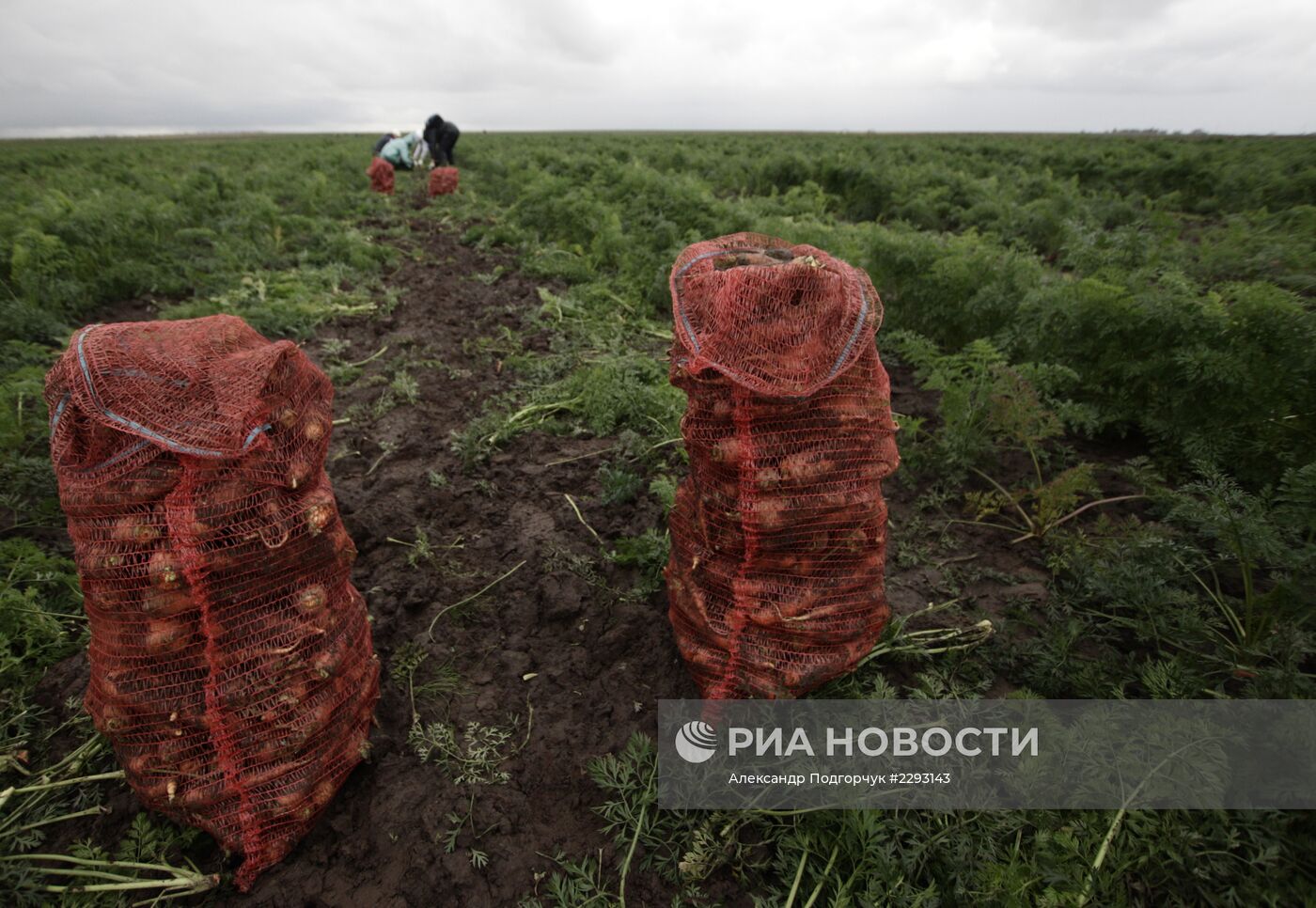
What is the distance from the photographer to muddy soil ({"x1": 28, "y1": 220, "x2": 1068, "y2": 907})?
2.22 m

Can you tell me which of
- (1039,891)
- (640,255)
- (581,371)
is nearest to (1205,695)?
(1039,891)

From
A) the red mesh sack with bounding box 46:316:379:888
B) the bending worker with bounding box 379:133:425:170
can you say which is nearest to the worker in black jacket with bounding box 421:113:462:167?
the bending worker with bounding box 379:133:425:170

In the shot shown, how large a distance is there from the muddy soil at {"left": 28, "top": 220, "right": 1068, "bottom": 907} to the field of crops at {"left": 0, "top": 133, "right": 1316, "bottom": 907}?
17 millimetres

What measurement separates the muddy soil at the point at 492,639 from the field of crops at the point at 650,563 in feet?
0.05

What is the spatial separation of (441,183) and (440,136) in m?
6.61

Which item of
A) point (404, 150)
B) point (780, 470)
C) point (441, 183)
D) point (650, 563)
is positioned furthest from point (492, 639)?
point (404, 150)

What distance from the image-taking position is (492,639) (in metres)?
3.15

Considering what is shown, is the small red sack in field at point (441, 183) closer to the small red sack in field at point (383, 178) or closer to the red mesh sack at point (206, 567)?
the small red sack in field at point (383, 178)

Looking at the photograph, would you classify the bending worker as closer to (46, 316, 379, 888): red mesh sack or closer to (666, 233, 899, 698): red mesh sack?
(46, 316, 379, 888): red mesh sack

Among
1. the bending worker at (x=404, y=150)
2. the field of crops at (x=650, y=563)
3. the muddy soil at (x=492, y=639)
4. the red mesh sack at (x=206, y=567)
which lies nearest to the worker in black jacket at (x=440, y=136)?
the bending worker at (x=404, y=150)

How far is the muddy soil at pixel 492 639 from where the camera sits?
87.3 inches

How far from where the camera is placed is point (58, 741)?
257cm

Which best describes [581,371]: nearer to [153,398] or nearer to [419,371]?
[419,371]

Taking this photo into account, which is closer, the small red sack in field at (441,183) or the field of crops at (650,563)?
the field of crops at (650,563)
